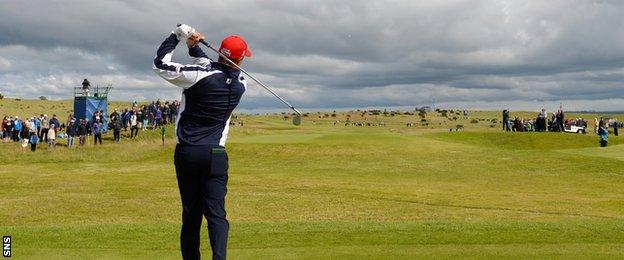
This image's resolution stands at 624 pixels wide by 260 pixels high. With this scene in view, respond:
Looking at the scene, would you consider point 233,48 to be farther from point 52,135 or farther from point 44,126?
point 44,126

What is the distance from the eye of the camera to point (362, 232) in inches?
438

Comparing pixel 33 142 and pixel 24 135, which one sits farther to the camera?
pixel 24 135

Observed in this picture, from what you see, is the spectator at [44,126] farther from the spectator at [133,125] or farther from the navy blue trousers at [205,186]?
the navy blue trousers at [205,186]

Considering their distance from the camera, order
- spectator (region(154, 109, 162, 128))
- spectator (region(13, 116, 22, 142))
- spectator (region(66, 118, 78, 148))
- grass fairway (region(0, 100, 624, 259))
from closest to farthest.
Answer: grass fairway (region(0, 100, 624, 259))
spectator (region(66, 118, 78, 148))
spectator (region(13, 116, 22, 142))
spectator (region(154, 109, 162, 128))

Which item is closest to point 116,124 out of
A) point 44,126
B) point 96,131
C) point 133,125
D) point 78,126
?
point 96,131

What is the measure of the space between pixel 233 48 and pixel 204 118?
772mm

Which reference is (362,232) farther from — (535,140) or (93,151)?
(535,140)

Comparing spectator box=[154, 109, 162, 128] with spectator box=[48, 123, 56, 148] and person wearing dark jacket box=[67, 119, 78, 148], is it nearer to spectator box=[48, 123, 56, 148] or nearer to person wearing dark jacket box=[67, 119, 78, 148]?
person wearing dark jacket box=[67, 119, 78, 148]

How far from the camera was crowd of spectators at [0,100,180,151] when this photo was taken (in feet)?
131

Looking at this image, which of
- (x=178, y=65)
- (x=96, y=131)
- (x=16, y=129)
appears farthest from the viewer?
(x=16, y=129)

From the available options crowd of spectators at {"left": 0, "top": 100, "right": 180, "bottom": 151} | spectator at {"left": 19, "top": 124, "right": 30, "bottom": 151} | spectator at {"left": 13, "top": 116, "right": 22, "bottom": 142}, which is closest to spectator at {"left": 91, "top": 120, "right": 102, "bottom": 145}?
crowd of spectators at {"left": 0, "top": 100, "right": 180, "bottom": 151}

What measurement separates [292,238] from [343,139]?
38634 millimetres

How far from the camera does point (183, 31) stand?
661 cm

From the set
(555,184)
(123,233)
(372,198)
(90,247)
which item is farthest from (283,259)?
(555,184)
